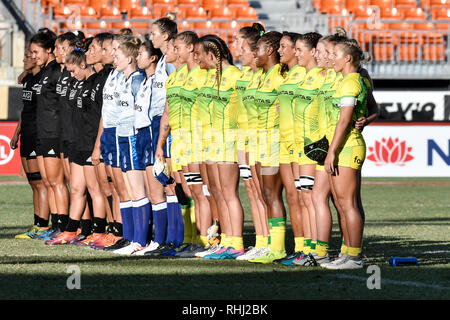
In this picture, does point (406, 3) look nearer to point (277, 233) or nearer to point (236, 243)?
point (236, 243)

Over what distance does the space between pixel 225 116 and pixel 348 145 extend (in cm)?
150

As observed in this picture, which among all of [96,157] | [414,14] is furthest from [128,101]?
[414,14]

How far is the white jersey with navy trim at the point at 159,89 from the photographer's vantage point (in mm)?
10094

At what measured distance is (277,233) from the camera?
9.27 metres

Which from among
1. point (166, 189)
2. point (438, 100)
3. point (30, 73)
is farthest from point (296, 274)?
point (438, 100)

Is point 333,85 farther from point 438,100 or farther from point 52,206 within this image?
point 438,100

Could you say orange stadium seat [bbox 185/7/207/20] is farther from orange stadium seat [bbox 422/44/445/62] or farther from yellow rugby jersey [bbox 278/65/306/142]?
yellow rugby jersey [bbox 278/65/306/142]

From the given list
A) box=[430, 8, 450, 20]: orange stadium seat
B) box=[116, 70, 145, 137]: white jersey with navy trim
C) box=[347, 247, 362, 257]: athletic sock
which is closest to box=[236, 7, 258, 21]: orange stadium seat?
box=[430, 8, 450, 20]: orange stadium seat

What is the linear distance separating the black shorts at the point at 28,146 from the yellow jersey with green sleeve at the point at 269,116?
3790mm

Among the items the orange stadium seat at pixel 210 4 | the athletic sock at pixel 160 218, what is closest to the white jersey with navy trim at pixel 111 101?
the athletic sock at pixel 160 218

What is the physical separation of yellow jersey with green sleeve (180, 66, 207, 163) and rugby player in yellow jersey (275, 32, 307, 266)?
0.97 meters

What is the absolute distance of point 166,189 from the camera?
33.7ft

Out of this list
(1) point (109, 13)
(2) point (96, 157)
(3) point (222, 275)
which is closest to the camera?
(3) point (222, 275)
